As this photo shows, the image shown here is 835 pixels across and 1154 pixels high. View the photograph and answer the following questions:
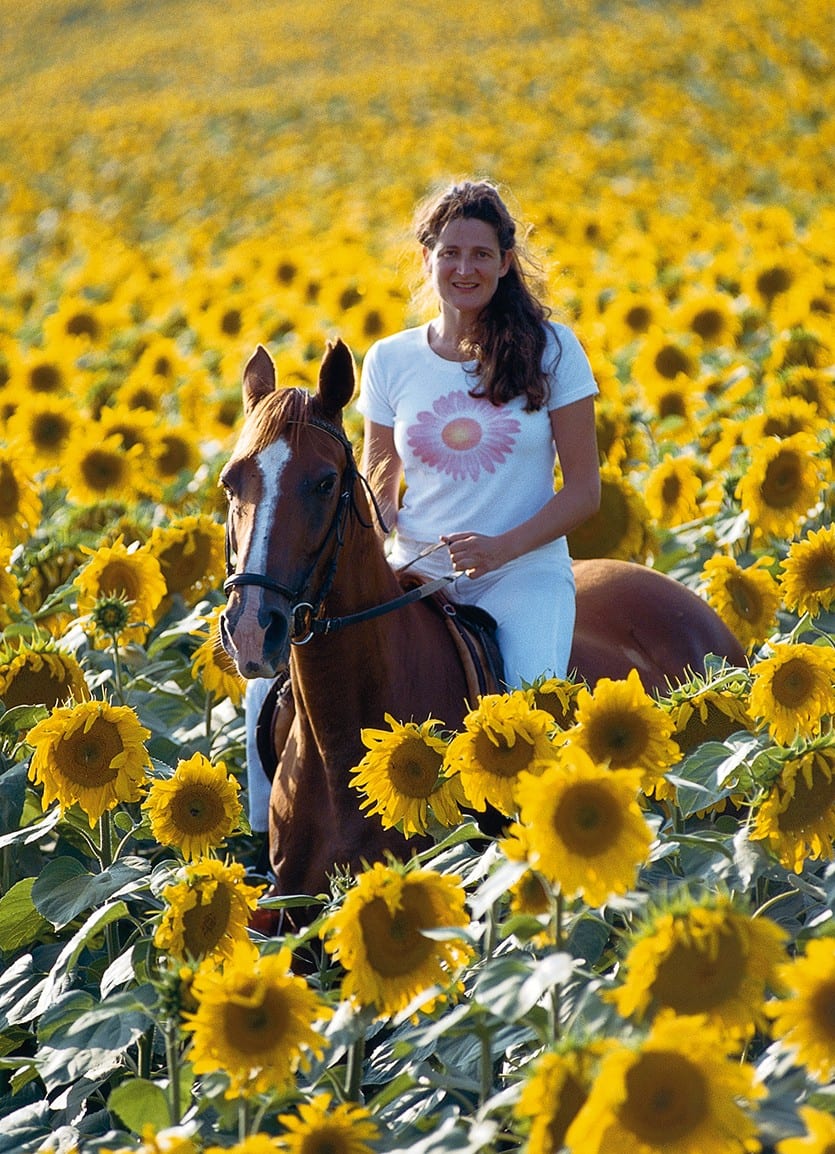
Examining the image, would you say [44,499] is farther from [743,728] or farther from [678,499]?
[743,728]

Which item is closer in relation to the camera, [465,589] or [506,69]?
[465,589]

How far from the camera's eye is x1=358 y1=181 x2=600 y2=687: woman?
4707 mm

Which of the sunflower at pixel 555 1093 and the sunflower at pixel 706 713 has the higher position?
the sunflower at pixel 706 713

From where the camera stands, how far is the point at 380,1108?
10.3ft

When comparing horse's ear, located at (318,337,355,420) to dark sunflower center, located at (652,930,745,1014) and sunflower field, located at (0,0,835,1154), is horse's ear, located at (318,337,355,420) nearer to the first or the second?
sunflower field, located at (0,0,835,1154)

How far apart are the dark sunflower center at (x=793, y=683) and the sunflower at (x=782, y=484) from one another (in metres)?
2.19

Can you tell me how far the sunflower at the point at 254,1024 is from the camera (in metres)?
2.63

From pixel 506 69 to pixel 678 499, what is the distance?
22.1 m

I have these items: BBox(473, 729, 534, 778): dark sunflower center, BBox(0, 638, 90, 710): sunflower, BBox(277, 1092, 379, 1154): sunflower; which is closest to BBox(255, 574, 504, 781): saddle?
BBox(0, 638, 90, 710): sunflower

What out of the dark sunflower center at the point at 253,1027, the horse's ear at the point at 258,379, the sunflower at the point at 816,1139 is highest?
the horse's ear at the point at 258,379

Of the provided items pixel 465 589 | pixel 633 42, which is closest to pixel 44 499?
pixel 465 589

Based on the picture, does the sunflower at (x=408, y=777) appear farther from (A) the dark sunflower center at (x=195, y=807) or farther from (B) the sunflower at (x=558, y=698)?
(A) the dark sunflower center at (x=195, y=807)

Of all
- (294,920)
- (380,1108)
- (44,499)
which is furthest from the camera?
(44,499)

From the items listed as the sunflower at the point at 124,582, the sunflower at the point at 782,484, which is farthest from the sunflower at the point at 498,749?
the sunflower at the point at 782,484
